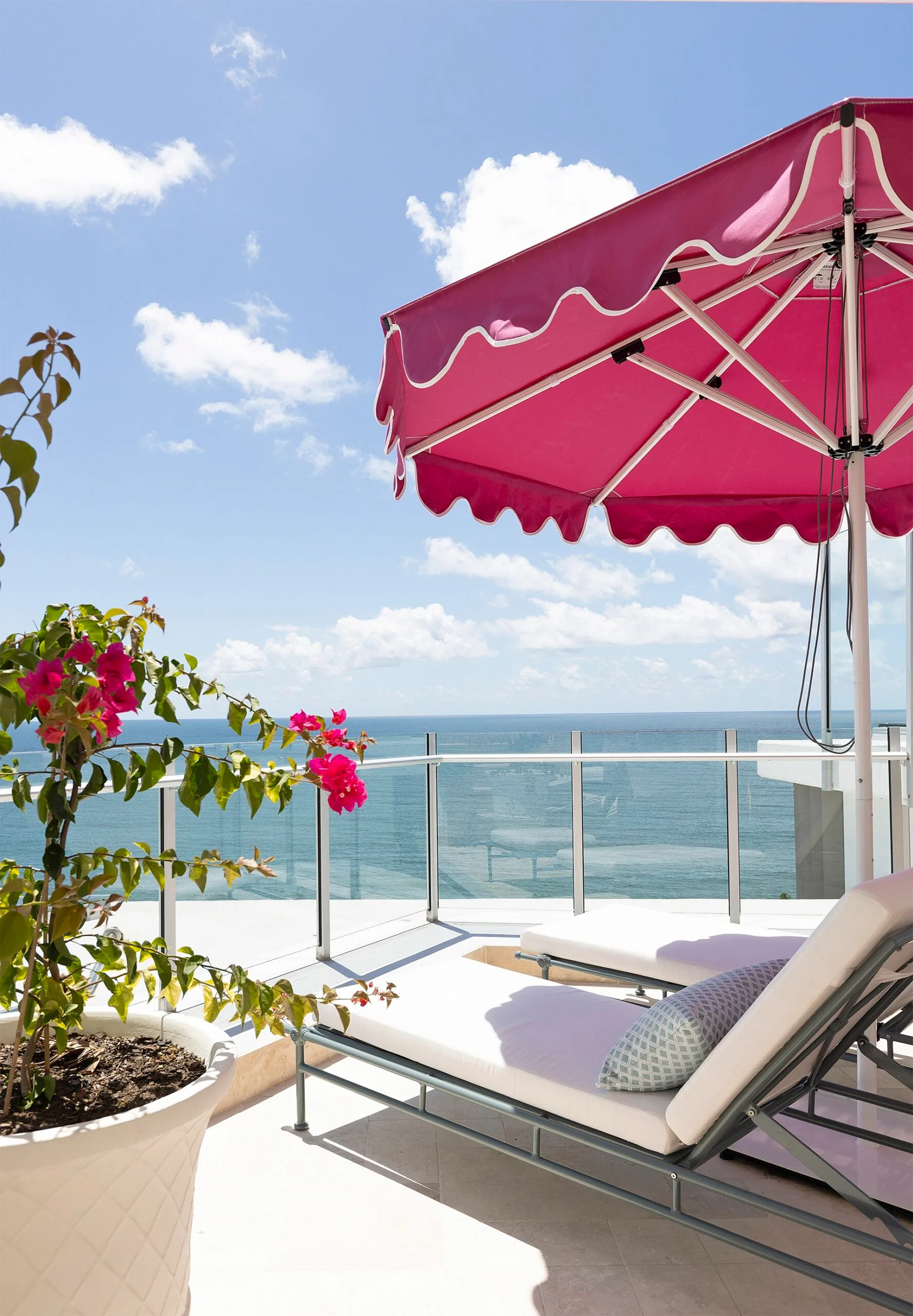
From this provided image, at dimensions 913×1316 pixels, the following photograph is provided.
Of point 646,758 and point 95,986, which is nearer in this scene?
point 95,986

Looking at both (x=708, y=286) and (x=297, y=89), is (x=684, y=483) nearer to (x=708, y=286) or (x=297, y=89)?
(x=708, y=286)

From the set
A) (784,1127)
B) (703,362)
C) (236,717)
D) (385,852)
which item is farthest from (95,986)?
(385,852)

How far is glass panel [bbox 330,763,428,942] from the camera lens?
14.8 feet

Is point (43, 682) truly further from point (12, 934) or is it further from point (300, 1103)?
point (300, 1103)

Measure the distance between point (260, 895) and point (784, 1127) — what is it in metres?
2.71

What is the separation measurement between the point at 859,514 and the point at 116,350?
53.0m

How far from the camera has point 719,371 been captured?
3.08m

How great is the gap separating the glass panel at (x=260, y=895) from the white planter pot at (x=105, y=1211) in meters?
2.16

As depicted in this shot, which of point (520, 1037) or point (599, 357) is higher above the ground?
point (599, 357)

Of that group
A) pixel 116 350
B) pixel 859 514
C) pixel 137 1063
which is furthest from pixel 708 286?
pixel 116 350

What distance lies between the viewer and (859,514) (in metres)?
2.42

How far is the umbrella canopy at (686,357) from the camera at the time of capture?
1.75 m

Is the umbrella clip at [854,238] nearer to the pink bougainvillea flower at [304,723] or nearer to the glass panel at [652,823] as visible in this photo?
the pink bougainvillea flower at [304,723]

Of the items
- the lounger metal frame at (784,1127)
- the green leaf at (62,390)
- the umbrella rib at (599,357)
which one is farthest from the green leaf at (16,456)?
the lounger metal frame at (784,1127)
